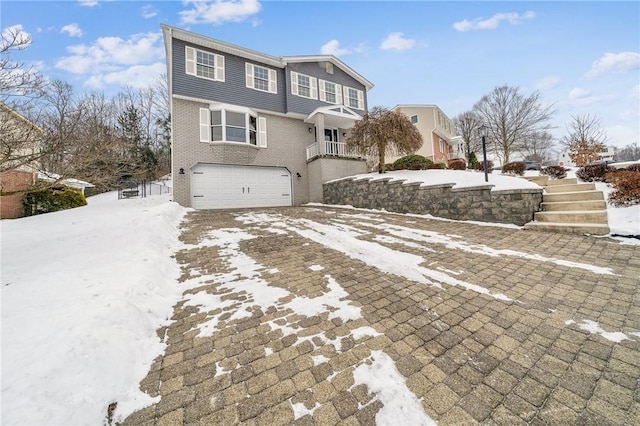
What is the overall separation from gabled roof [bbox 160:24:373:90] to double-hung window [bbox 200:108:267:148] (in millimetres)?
3273

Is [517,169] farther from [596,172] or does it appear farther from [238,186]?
[238,186]

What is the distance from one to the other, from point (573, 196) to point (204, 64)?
15.4 meters

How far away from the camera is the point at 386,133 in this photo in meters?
10.7

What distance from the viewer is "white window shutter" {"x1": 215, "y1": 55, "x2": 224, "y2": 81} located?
478 inches

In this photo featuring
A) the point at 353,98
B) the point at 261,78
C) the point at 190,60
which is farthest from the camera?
the point at 353,98

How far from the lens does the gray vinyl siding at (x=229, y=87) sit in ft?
36.8

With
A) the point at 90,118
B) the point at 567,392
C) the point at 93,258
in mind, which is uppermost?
the point at 90,118

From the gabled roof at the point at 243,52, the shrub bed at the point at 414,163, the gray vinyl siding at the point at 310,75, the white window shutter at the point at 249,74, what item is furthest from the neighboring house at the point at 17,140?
the shrub bed at the point at 414,163

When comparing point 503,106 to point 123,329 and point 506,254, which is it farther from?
point 123,329

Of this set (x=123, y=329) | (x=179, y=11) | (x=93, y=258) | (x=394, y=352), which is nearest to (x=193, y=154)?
(x=179, y=11)

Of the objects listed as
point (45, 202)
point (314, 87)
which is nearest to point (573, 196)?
point (314, 87)

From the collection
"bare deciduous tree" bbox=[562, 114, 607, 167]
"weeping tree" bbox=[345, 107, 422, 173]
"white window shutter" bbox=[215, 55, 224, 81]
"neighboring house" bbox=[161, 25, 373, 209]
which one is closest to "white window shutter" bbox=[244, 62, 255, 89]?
"neighboring house" bbox=[161, 25, 373, 209]

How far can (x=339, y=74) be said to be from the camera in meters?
16.2

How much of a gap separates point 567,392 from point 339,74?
18147 mm
